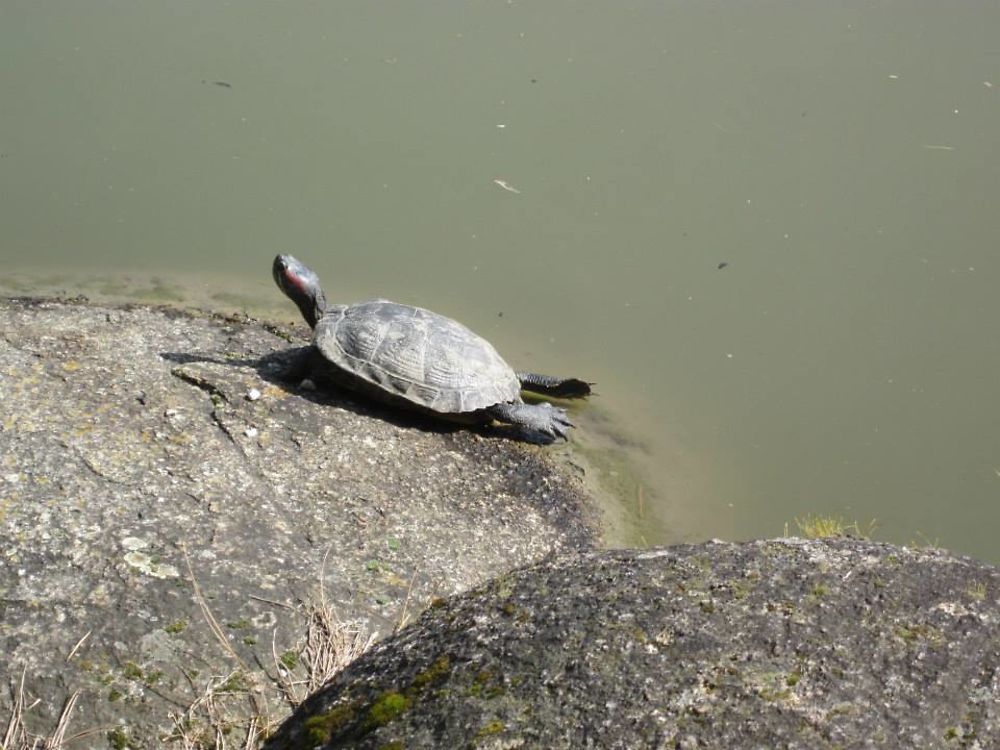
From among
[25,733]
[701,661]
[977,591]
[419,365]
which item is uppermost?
[977,591]

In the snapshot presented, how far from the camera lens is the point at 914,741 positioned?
187 centimetres

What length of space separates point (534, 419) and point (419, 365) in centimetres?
70

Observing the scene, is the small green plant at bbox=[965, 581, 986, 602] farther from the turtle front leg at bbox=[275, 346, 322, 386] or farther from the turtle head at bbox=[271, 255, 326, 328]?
the turtle head at bbox=[271, 255, 326, 328]

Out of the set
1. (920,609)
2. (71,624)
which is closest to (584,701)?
(920,609)

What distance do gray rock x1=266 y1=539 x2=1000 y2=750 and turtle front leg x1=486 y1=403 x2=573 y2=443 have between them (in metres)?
2.47

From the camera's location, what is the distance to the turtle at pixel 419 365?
478 centimetres

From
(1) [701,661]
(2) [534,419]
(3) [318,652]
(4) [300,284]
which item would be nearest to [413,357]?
(2) [534,419]

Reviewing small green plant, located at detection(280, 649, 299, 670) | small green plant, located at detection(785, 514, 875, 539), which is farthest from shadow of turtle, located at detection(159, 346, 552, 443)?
small green plant, located at detection(280, 649, 299, 670)

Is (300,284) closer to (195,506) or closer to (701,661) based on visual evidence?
(195,506)

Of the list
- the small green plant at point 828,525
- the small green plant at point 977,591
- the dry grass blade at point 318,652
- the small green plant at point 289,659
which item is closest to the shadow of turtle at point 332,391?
the small green plant at point 828,525

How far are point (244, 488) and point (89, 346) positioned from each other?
1481 millimetres

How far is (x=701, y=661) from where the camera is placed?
2.07m

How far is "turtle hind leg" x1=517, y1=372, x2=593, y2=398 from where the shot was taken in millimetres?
5598

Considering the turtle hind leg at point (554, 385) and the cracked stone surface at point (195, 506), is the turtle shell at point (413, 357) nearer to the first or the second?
the cracked stone surface at point (195, 506)
